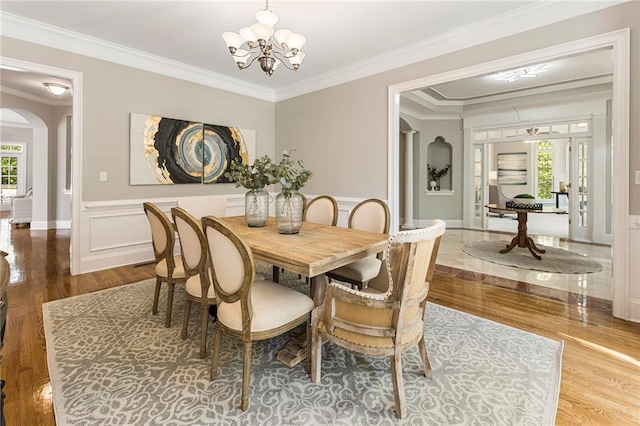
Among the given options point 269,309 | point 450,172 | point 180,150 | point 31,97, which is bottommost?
point 269,309

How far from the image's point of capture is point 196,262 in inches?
79.4

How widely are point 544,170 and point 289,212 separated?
41.1ft

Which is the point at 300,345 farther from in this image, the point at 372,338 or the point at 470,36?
the point at 470,36

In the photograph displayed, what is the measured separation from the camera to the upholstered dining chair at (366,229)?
92.8 inches

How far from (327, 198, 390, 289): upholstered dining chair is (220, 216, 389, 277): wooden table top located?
284mm

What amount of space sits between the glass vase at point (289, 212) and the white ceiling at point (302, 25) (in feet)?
5.88

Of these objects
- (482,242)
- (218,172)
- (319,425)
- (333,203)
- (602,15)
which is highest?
(602,15)

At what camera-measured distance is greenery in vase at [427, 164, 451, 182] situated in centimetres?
767

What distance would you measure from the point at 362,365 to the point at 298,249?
829 millimetres

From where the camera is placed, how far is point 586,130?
588 centimetres

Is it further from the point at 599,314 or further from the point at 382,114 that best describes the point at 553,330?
the point at 382,114

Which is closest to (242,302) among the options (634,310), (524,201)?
(634,310)

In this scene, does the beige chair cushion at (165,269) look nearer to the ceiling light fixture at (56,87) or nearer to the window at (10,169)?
the ceiling light fixture at (56,87)

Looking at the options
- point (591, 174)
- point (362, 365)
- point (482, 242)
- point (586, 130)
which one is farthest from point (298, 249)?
point (586, 130)
